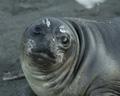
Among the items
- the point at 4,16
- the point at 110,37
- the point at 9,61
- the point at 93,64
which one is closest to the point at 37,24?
the point at 93,64

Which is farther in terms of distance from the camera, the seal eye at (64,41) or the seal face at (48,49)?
the seal eye at (64,41)

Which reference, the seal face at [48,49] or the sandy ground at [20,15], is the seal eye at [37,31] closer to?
the seal face at [48,49]

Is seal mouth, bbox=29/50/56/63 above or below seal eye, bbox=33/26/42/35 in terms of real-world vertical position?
below

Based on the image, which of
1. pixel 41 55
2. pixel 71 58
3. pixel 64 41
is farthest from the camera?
pixel 71 58

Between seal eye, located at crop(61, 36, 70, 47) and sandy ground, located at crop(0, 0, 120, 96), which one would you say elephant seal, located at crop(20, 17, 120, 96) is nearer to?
seal eye, located at crop(61, 36, 70, 47)

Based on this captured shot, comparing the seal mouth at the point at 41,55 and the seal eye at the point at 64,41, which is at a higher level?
the seal eye at the point at 64,41

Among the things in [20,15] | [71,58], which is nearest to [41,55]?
[71,58]

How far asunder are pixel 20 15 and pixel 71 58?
3643mm

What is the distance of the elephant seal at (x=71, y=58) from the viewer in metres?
2.39

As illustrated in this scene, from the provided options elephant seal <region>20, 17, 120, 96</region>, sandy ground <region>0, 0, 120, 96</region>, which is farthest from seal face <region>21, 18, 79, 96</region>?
sandy ground <region>0, 0, 120, 96</region>

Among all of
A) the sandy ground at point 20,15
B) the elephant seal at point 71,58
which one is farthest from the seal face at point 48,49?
the sandy ground at point 20,15

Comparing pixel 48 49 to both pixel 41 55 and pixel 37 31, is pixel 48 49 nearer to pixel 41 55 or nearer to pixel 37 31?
pixel 41 55

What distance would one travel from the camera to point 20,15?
5.90 meters

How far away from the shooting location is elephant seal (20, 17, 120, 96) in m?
2.39
